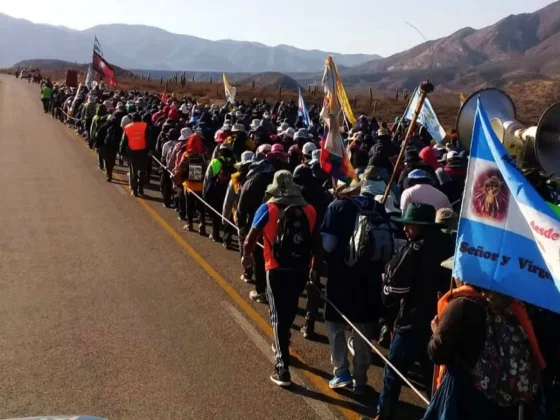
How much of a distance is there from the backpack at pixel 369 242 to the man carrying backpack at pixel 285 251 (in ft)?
1.44

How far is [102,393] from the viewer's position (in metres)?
6.05

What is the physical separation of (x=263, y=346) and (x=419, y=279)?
246 cm

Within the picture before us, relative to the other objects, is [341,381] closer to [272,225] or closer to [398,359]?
[398,359]

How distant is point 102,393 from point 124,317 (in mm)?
1885

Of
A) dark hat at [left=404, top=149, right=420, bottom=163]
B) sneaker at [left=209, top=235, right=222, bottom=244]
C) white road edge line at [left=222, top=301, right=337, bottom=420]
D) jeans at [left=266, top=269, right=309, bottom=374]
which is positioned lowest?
sneaker at [left=209, top=235, right=222, bottom=244]

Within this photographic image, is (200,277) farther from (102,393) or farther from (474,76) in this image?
(474,76)

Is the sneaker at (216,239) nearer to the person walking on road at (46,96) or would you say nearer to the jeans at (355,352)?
the jeans at (355,352)

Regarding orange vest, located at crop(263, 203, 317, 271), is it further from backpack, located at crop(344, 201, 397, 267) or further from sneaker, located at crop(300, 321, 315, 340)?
sneaker, located at crop(300, 321, 315, 340)

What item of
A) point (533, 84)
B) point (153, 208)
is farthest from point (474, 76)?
point (153, 208)

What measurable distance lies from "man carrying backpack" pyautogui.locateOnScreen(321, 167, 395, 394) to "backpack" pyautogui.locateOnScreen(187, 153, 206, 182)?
6.02 metres

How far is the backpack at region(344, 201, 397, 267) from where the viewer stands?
20.3 ft

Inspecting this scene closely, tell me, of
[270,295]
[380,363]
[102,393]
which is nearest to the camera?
[102,393]

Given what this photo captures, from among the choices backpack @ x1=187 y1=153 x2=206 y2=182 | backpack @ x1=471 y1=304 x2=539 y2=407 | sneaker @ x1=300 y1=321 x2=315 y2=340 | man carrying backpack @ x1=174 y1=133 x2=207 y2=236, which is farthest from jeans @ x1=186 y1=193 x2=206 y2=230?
backpack @ x1=471 y1=304 x2=539 y2=407

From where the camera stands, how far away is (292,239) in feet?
20.8
